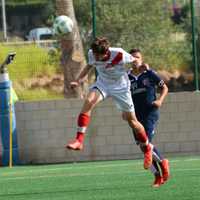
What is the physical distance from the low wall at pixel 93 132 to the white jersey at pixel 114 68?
644cm

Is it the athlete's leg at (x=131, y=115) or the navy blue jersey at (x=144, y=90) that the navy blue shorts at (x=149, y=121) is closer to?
the navy blue jersey at (x=144, y=90)

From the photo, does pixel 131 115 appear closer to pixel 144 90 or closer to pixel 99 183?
pixel 144 90

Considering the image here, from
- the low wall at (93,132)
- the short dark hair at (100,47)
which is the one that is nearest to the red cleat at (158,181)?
the short dark hair at (100,47)

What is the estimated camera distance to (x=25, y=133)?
18969mm

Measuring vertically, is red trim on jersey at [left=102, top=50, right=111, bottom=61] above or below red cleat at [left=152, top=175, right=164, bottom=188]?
above

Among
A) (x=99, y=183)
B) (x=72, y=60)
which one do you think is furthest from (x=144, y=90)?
(x=72, y=60)

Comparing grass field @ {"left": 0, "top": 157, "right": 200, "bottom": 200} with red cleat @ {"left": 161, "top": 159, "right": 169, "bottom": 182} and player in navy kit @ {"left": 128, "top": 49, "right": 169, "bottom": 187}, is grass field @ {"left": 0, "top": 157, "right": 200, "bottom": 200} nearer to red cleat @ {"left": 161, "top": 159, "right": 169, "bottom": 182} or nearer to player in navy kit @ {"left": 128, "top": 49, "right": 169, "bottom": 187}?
red cleat @ {"left": 161, "top": 159, "right": 169, "bottom": 182}

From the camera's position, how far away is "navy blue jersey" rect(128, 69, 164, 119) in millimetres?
13156

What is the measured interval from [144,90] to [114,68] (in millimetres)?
987

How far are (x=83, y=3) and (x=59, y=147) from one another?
6.36m

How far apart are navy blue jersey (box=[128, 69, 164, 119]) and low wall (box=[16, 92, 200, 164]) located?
562cm

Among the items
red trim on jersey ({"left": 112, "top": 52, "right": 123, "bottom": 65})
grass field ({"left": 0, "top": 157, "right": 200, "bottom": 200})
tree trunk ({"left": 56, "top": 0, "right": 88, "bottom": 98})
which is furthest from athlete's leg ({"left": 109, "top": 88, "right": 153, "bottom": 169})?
tree trunk ({"left": 56, "top": 0, "right": 88, "bottom": 98})

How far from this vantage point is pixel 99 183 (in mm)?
12938

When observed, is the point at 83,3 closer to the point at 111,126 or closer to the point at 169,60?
the point at 169,60
